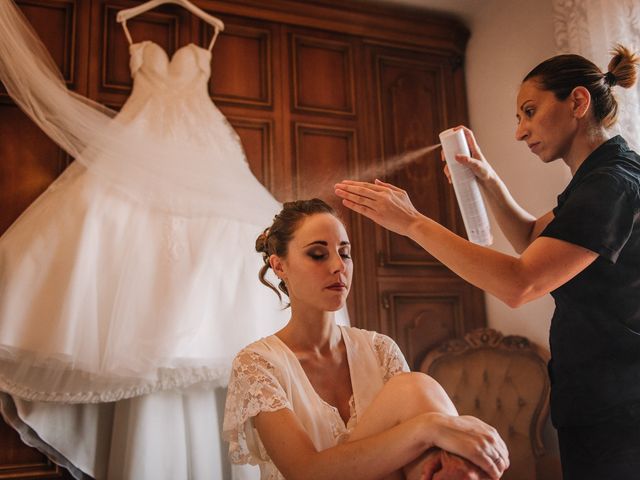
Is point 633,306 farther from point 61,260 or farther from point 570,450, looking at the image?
point 61,260

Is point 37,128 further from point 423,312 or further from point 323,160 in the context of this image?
point 423,312

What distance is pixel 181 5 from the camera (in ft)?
9.34

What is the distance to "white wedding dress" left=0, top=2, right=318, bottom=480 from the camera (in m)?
1.88

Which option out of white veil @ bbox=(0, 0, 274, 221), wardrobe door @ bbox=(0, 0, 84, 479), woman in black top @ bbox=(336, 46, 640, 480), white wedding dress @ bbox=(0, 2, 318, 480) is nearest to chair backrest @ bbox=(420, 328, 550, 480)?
white wedding dress @ bbox=(0, 2, 318, 480)

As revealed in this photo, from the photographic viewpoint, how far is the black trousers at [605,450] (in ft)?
3.93

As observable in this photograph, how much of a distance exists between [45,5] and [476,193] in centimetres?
210

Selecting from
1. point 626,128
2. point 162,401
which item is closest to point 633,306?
point 626,128

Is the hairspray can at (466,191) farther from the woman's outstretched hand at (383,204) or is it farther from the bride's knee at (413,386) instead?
the bride's knee at (413,386)

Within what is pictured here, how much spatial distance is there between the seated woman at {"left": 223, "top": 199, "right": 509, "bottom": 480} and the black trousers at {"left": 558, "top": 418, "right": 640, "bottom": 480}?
23 centimetres

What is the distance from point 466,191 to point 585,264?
50 centimetres

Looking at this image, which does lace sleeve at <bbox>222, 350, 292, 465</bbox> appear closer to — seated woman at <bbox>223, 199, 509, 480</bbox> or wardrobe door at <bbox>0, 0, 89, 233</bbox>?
seated woman at <bbox>223, 199, 509, 480</bbox>

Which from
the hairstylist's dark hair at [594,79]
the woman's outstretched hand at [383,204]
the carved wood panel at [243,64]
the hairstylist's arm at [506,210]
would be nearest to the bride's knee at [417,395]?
the woman's outstretched hand at [383,204]

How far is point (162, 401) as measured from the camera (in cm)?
199

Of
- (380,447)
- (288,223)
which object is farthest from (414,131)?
(380,447)
